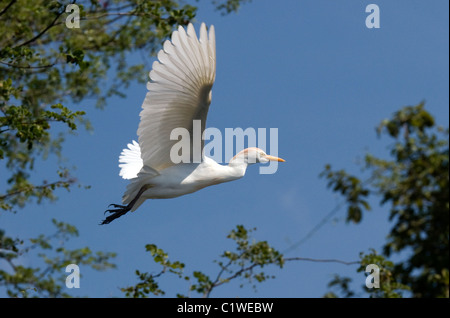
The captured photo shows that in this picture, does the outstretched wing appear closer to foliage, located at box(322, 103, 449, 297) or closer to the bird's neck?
the bird's neck

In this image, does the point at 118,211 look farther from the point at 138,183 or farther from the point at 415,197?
the point at 415,197

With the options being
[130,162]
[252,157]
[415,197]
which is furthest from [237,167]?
[415,197]

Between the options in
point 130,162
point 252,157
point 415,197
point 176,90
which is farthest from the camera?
point 415,197

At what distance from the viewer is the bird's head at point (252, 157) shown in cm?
494

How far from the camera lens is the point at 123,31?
955cm

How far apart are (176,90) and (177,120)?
0.24 metres

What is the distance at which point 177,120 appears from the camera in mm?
4695

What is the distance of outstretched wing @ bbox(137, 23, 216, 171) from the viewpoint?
4.35 meters
